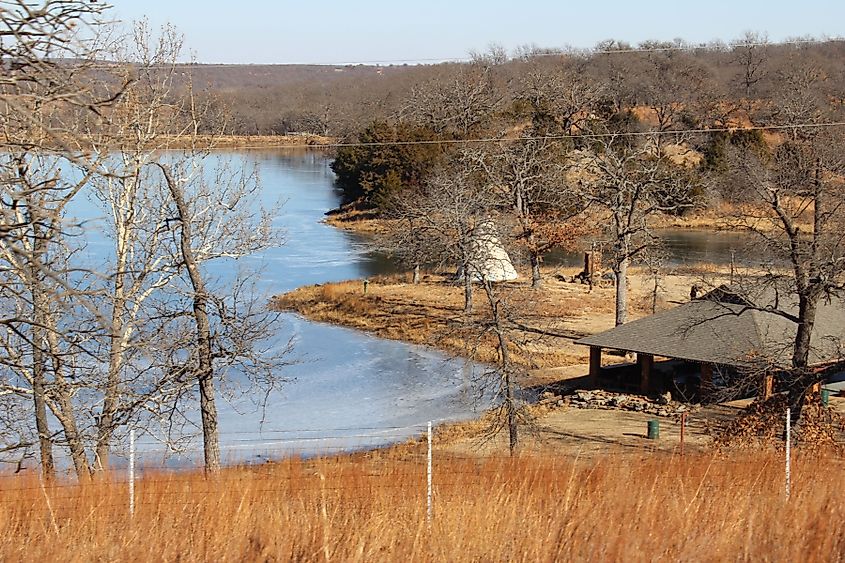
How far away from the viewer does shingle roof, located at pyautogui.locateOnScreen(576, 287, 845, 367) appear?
24.9 m

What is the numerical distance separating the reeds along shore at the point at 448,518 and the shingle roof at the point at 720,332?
51.6 feet

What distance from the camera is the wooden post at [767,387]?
21.7 metres

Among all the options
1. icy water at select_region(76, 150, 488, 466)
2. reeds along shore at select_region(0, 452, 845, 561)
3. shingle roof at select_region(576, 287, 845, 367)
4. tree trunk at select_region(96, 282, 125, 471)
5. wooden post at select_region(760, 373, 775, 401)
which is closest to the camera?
reeds along shore at select_region(0, 452, 845, 561)

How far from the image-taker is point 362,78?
7377 inches

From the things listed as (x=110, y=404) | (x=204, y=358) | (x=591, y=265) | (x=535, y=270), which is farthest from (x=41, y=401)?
(x=591, y=265)

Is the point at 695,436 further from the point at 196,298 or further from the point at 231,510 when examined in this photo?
the point at 231,510

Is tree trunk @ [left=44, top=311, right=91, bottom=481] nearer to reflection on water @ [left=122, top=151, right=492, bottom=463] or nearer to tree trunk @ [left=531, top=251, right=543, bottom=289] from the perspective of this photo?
Answer: reflection on water @ [left=122, top=151, right=492, bottom=463]

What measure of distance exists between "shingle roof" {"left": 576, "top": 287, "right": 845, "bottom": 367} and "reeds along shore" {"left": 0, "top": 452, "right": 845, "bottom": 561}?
51.6ft

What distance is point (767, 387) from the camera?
77.2ft

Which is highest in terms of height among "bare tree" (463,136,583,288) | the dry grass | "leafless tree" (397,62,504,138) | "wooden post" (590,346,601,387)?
"leafless tree" (397,62,504,138)

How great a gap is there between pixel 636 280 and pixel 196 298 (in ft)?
119

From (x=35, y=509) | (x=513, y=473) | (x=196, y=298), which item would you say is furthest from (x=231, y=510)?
(x=196, y=298)

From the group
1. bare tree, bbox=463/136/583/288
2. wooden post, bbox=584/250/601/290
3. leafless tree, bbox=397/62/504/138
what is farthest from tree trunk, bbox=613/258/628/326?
leafless tree, bbox=397/62/504/138

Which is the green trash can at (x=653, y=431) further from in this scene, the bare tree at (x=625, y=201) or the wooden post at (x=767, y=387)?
the bare tree at (x=625, y=201)
